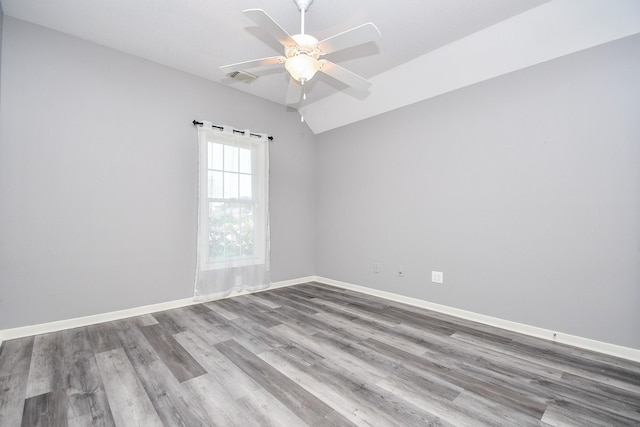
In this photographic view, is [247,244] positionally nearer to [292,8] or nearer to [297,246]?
[297,246]

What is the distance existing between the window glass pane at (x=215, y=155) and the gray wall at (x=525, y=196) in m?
2.02

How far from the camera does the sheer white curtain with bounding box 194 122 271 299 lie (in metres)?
3.47

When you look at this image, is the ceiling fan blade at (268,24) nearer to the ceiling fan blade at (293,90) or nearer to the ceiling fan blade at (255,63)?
Answer: the ceiling fan blade at (255,63)

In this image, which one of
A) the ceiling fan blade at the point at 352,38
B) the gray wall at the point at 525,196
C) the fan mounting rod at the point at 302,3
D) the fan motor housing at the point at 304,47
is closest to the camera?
the ceiling fan blade at the point at 352,38

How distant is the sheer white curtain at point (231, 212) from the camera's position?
11.4 ft

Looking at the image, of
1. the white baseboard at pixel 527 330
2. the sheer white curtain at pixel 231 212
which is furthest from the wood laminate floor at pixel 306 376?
the sheer white curtain at pixel 231 212

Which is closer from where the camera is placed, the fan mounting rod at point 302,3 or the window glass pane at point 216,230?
the fan mounting rod at point 302,3

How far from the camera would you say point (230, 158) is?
371cm

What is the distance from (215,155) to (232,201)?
62 cm

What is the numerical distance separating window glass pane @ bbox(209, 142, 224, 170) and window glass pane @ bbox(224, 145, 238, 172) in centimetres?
7

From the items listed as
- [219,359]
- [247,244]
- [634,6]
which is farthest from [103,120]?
[634,6]

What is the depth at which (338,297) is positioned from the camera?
3.78 m

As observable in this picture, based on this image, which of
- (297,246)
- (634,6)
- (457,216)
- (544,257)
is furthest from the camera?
(297,246)

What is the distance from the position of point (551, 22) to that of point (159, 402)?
3.91m
